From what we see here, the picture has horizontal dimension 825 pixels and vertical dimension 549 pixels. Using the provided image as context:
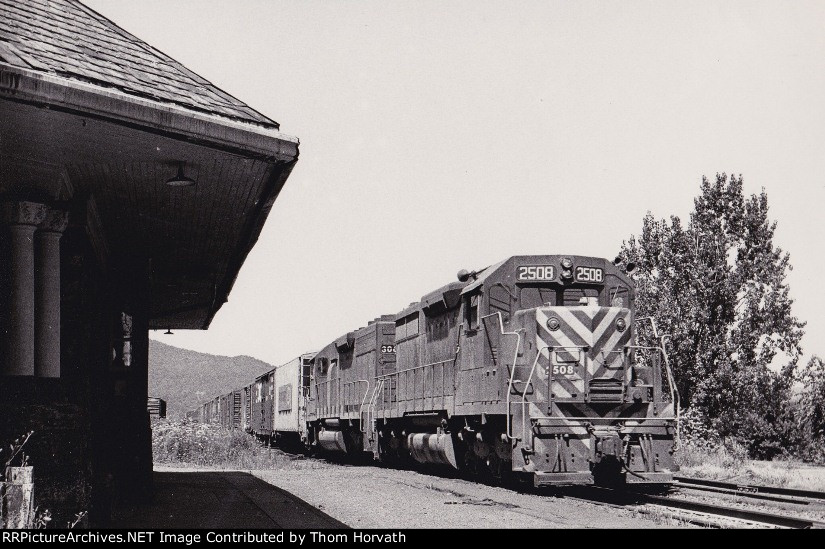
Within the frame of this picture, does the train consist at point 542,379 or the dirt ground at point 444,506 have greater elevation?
the train consist at point 542,379

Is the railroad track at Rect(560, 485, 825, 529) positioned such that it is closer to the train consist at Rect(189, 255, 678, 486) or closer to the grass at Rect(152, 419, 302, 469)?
the train consist at Rect(189, 255, 678, 486)

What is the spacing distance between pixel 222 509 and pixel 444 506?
2534 millimetres

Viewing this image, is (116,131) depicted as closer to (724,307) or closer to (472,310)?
(472,310)

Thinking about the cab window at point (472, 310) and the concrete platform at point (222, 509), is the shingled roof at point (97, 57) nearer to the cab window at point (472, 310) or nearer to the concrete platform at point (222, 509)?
the concrete platform at point (222, 509)

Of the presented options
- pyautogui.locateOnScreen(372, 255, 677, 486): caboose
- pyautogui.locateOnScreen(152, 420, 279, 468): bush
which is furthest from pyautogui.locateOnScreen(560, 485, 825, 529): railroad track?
pyautogui.locateOnScreen(152, 420, 279, 468): bush

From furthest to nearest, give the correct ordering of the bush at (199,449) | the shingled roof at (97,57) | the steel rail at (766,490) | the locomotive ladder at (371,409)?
the bush at (199,449) < the locomotive ladder at (371,409) < the steel rail at (766,490) < the shingled roof at (97,57)

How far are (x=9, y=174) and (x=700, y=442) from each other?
23338 mm

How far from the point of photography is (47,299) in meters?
6.61

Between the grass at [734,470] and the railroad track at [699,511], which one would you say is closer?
the railroad track at [699,511]

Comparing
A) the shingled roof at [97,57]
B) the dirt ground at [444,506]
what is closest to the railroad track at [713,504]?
the dirt ground at [444,506]

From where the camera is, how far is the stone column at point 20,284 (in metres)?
6.31

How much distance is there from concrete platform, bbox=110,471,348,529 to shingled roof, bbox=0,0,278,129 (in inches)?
165

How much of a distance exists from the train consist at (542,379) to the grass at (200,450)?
21.9 feet

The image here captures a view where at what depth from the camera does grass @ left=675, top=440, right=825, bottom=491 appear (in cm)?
1638
